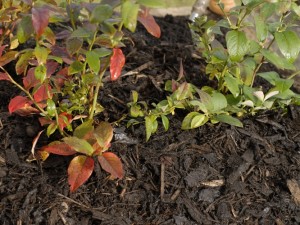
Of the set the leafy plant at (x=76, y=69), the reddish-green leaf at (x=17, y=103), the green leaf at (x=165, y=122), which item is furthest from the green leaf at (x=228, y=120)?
the reddish-green leaf at (x=17, y=103)

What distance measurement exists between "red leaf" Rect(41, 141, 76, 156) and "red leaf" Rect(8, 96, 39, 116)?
14 centimetres

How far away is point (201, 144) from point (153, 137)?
162 millimetres

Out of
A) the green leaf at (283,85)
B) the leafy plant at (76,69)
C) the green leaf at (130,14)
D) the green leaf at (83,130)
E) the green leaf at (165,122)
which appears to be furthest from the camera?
the green leaf at (283,85)

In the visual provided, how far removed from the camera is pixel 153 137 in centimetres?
157

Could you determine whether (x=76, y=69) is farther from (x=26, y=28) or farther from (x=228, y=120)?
(x=228, y=120)

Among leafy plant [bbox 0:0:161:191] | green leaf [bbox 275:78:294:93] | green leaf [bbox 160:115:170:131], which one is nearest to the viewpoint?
leafy plant [bbox 0:0:161:191]

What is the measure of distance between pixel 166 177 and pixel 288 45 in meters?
0.55

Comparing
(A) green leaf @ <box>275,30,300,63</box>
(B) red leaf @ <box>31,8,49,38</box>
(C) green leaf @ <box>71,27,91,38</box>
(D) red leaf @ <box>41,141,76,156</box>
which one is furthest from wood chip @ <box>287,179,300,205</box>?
(B) red leaf @ <box>31,8,49,38</box>

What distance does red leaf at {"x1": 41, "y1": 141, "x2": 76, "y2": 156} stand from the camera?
4.47 feet

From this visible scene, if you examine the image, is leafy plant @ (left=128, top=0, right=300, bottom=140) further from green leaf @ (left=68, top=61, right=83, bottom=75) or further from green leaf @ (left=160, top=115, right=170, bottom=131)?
green leaf @ (left=68, top=61, right=83, bottom=75)

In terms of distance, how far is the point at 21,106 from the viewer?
1389 mm

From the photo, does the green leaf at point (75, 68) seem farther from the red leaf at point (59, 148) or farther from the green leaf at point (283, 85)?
the green leaf at point (283, 85)

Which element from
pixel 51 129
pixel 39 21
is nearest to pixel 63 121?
pixel 51 129

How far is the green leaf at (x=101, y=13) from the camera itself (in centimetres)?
109
